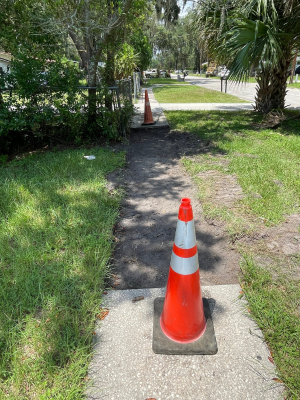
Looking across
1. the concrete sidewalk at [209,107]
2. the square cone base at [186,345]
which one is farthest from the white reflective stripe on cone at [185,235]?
the concrete sidewalk at [209,107]

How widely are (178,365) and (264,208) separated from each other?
2245mm

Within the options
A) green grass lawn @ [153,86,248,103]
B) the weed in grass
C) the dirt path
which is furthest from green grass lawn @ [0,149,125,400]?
green grass lawn @ [153,86,248,103]

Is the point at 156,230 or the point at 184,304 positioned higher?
the point at 184,304

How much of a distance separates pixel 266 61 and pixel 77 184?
515cm

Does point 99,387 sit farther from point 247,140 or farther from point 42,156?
point 247,140

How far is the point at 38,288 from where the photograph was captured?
223cm

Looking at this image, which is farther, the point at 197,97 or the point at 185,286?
the point at 197,97

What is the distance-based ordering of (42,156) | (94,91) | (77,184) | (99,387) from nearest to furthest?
(99,387) < (77,184) < (42,156) < (94,91)

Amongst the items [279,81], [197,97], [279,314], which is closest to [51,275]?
[279,314]

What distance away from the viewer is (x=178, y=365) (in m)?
1.69

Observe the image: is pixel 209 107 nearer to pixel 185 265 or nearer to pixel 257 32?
pixel 257 32

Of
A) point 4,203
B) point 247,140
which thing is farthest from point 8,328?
point 247,140

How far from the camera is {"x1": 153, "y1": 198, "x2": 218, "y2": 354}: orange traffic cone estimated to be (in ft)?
5.90

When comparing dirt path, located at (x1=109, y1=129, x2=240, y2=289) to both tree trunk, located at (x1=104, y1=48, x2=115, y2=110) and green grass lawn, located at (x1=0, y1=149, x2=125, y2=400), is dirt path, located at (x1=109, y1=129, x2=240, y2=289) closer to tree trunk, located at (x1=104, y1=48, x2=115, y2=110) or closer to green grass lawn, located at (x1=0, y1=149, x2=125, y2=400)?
green grass lawn, located at (x1=0, y1=149, x2=125, y2=400)
